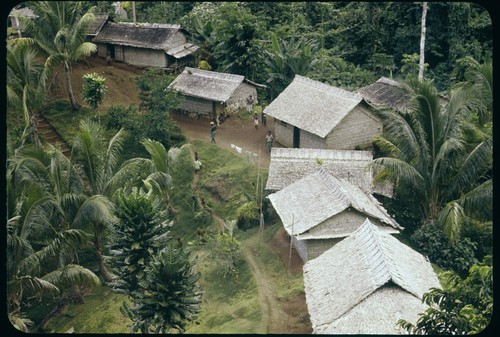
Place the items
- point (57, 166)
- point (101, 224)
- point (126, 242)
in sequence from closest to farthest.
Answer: point (126, 242) < point (57, 166) < point (101, 224)

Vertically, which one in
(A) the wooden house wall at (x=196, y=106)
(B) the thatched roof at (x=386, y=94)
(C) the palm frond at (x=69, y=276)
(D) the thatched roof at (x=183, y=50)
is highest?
(B) the thatched roof at (x=386, y=94)

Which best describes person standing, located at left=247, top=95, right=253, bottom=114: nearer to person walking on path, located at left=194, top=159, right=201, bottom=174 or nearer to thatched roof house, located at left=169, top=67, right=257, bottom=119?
thatched roof house, located at left=169, top=67, right=257, bottom=119

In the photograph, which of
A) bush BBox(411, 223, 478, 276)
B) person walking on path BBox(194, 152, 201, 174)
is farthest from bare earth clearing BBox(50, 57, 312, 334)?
bush BBox(411, 223, 478, 276)

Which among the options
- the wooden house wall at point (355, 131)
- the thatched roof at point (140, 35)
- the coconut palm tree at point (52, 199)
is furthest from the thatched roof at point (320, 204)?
the thatched roof at point (140, 35)

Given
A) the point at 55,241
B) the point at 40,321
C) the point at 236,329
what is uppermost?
the point at 55,241

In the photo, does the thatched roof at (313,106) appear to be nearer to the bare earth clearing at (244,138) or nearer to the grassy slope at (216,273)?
the bare earth clearing at (244,138)

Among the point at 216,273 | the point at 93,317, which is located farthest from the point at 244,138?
the point at 93,317

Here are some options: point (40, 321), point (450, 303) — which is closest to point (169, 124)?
point (40, 321)

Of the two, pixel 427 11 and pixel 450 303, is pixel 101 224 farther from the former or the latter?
pixel 427 11
